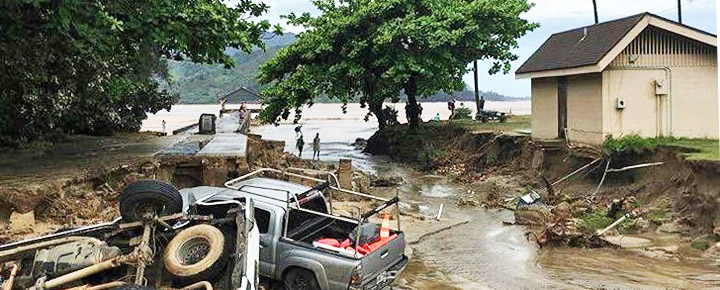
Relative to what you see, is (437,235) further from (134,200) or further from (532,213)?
(134,200)

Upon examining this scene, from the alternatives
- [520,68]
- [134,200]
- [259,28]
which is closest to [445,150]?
[520,68]

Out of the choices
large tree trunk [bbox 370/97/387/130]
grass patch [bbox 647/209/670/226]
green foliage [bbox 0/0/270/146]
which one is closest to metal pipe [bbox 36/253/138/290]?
green foliage [bbox 0/0/270/146]

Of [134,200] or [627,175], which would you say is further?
[627,175]

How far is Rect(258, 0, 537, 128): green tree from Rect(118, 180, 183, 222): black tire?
2199 cm

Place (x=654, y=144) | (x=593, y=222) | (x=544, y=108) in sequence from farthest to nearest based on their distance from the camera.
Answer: (x=544, y=108), (x=654, y=144), (x=593, y=222)

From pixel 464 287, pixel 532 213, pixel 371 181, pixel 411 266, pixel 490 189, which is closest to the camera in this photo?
pixel 464 287

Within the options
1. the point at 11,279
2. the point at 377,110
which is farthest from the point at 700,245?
the point at 377,110

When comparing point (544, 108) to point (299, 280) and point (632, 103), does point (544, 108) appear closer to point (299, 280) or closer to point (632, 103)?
point (632, 103)

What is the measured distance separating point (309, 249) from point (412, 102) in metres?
26.5

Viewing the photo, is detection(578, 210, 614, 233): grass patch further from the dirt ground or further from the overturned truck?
the overturned truck

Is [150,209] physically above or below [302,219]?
above

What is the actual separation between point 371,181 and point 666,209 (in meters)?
11.1

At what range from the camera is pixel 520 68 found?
85.6ft

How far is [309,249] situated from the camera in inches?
368
